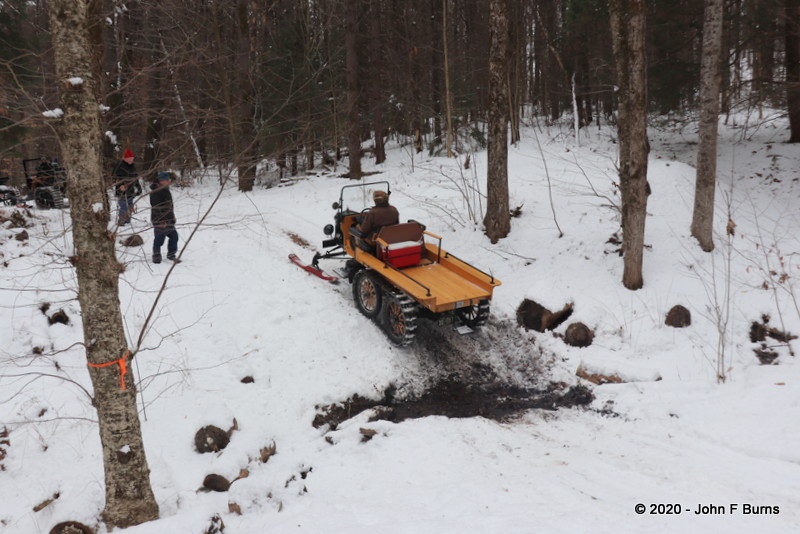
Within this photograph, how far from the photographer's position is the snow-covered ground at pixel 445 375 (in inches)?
170

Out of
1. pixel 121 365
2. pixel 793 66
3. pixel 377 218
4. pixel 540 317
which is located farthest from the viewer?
pixel 793 66

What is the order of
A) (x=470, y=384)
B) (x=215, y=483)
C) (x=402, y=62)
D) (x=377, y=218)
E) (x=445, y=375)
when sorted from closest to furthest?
(x=215, y=483), (x=470, y=384), (x=445, y=375), (x=377, y=218), (x=402, y=62)

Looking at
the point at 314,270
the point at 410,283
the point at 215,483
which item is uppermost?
the point at 410,283

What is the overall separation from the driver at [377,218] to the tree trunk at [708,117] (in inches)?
202

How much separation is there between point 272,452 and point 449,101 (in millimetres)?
16037

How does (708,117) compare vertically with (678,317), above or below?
above

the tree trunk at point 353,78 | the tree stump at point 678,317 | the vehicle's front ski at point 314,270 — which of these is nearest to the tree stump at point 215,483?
the vehicle's front ski at point 314,270

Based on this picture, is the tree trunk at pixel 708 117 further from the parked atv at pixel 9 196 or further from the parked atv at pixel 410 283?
the parked atv at pixel 9 196

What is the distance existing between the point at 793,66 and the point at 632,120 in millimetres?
8900

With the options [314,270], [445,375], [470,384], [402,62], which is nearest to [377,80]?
[402,62]

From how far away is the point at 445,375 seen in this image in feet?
22.4

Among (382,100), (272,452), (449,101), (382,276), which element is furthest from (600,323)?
(382,100)

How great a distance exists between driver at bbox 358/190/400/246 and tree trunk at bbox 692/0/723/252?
5.13 meters

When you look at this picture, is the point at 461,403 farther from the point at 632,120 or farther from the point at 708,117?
the point at 708,117
